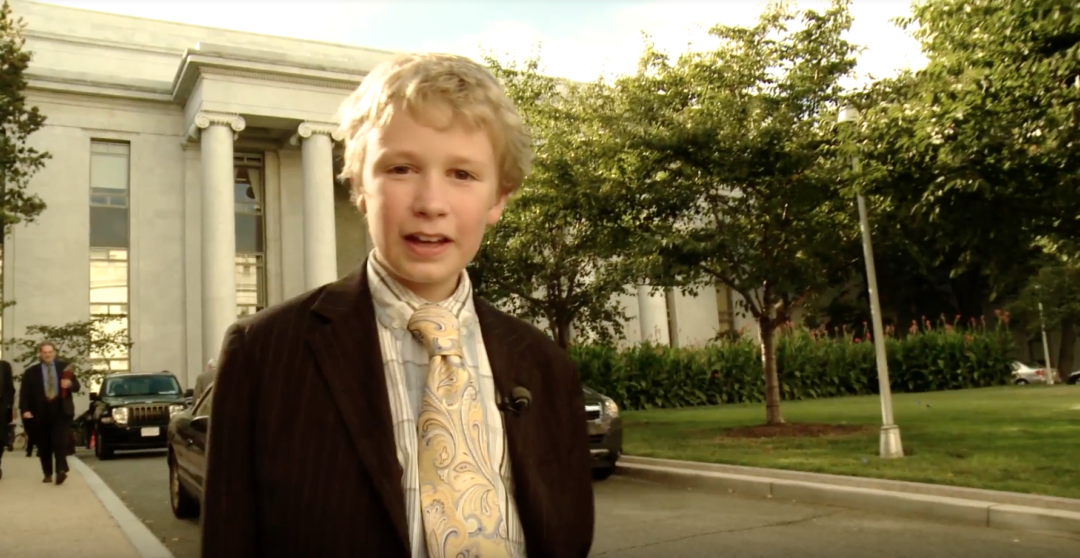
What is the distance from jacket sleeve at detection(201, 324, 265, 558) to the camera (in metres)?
1.64

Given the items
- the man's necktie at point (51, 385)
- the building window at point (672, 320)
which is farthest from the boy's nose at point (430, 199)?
the building window at point (672, 320)

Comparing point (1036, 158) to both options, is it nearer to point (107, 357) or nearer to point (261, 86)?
point (261, 86)

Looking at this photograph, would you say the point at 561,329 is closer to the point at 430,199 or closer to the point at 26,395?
the point at 26,395

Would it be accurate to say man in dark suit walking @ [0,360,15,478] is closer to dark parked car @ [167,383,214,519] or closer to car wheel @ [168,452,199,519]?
dark parked car @ [167,383,214,519]

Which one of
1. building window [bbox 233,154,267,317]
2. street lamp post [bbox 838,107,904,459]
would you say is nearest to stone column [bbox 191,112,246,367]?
building window [bbox 233,154,267,317]

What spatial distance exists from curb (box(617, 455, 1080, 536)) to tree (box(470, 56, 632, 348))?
521cm

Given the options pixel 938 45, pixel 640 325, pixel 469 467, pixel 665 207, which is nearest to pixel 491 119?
pixel 469 467

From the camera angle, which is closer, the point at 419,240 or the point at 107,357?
the point at 419,240

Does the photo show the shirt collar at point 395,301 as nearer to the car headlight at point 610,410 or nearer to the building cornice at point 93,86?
the car headlight at point 610,410

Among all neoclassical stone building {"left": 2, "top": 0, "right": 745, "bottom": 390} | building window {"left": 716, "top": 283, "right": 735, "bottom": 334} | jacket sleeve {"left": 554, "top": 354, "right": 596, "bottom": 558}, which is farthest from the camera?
building window {"left": 716, "top": 283, "right": 735, "bottom": 334}

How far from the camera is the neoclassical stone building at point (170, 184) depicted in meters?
36.0

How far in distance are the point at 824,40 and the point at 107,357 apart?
31.9 metres

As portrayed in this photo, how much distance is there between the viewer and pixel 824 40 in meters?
14.6

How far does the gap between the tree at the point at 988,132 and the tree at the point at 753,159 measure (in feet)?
12.1
